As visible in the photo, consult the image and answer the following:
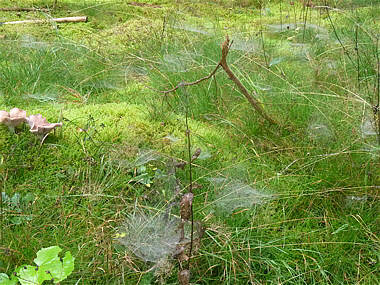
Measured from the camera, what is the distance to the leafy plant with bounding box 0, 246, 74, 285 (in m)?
1.35

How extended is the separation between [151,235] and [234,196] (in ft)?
1.49

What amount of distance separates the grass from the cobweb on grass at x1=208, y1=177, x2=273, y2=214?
0.02 metres

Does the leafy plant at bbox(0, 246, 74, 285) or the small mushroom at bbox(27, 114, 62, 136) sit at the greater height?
the small mushroom at bbox(27, 114, 62, 136)

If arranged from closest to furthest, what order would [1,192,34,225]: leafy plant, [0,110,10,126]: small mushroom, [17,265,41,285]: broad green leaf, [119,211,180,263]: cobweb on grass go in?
1. [17,265,41,285]: broad green leaf
2. [119,211,180,263]: cobweb on grass
3. [1,192,34,225]: leafy plant
4. [0,110,10,126]: small mushroom

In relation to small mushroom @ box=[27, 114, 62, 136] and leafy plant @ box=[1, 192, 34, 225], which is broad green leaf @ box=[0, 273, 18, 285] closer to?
leafy plant @ box=[1, 192, 34, 225]

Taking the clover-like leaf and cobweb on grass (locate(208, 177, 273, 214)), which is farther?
cobweb on grass (locate(208, 177, 273, 214))

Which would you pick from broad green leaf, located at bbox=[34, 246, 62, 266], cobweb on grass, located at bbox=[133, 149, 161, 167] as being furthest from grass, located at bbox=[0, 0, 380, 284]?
broad green leaf, located at bbox=[34, 246, 62, 266]

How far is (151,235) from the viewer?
1.65 metres

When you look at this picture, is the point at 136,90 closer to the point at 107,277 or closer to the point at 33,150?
the point at 33,150

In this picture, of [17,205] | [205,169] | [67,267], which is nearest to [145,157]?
[205,169]

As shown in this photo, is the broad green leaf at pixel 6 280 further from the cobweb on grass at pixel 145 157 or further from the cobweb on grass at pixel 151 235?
the cobweb on grass at pixel 145 157

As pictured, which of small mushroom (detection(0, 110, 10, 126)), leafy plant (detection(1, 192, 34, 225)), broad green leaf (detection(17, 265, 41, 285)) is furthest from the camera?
small mushroom (detection(0, 110, 10, 126))

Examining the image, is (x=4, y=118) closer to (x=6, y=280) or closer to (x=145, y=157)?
(x=145, y=157)

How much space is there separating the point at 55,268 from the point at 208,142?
3.99ft
